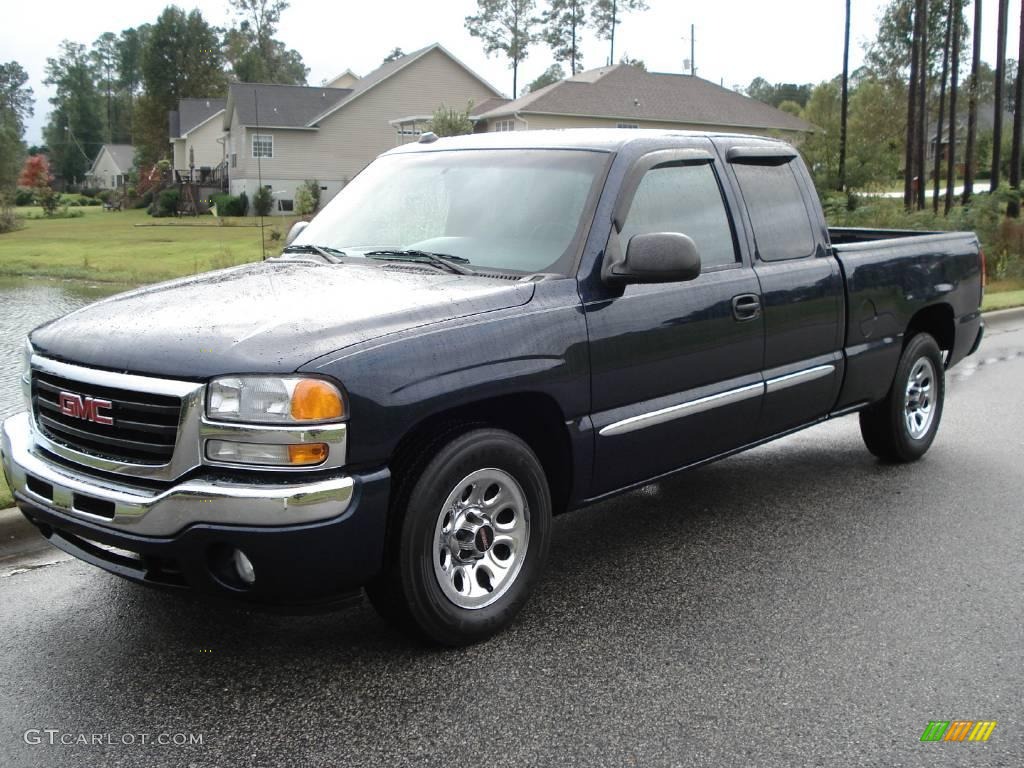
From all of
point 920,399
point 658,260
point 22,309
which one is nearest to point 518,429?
point 658,260

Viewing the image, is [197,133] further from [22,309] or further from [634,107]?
[22,309]

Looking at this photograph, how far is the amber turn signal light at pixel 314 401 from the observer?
3.34 m

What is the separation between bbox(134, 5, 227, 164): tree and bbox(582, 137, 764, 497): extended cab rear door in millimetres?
76235

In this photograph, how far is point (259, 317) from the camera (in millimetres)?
3666

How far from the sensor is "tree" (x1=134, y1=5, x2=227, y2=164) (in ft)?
246

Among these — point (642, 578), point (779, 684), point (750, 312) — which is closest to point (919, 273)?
point (750, 312)

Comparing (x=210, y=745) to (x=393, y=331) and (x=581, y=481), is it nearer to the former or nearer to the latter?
(x=393, y=331)

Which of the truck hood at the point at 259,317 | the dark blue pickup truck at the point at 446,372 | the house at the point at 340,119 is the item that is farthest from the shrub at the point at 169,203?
the truck hood at the point at 259,317

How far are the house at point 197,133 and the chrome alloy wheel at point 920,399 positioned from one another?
60.1 m

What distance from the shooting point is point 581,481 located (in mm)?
4301

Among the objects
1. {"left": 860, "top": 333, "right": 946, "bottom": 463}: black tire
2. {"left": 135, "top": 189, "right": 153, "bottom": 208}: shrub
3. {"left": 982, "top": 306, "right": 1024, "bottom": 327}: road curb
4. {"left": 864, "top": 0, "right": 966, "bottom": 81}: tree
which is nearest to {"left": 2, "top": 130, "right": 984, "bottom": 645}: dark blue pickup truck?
{"left": 860, "top": 333, "right": 946, "bottom": 463}: black tire

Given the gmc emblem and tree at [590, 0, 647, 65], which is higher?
tree at [590, 0, 647, 65]

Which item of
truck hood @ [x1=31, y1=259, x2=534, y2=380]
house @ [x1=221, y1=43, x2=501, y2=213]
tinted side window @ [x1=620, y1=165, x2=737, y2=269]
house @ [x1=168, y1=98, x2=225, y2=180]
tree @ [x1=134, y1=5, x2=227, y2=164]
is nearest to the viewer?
truck hood @ [x1=31, y1=259, x2=534, y2=380]

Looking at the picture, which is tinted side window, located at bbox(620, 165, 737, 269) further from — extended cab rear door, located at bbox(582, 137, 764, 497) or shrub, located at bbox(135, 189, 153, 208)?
shrub, located at bbox(135, 189, 153, 208)
